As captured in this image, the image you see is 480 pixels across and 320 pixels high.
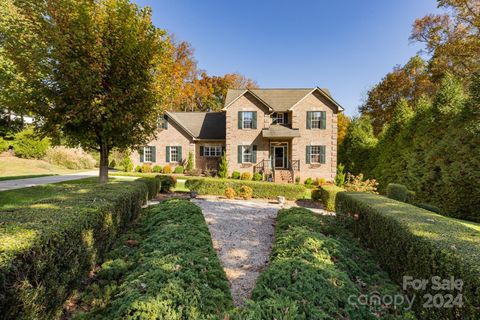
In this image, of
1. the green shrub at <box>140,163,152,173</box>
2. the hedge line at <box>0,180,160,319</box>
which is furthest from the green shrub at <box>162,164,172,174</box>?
the hedge line at <box>0,180,160,319</box>

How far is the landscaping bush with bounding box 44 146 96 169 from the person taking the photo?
76.1ft

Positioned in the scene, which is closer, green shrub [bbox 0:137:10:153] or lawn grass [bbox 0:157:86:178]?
lawn grass [bbox 0:157:86:178]

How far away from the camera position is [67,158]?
2405 centimetres

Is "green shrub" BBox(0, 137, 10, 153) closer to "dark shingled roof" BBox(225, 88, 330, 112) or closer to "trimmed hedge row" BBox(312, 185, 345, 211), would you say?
"dark shingled roof" BBox(225, 88, 330, 112)

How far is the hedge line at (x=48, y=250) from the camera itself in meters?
2.08

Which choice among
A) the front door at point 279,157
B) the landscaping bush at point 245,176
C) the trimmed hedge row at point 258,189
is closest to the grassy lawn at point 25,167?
the trimmed hedge row at point 258,189

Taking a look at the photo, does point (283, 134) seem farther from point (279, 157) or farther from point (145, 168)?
point (145, 168)

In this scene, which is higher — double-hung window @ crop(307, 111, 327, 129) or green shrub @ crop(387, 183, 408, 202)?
double-hung window @ crop(307, 111, 327, 129)

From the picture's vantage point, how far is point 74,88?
698 cm

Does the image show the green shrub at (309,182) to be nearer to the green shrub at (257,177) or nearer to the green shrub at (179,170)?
the green shrub at (257,177)

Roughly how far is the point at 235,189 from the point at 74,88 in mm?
8393

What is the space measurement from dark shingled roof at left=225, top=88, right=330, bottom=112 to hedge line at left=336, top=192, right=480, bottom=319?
16.1 meters

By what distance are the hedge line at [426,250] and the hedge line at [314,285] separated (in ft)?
1.12

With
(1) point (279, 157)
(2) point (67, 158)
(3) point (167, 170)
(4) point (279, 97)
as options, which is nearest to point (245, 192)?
(1) point (279, 157)
